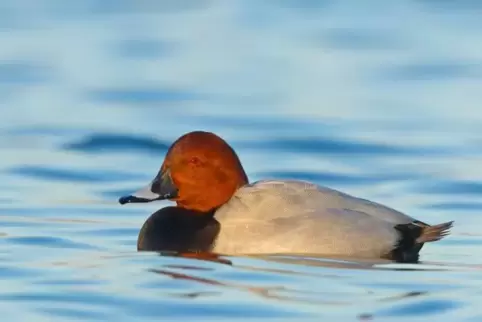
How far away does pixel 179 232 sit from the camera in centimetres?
893

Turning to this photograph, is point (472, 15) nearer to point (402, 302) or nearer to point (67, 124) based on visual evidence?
point (67, 124)

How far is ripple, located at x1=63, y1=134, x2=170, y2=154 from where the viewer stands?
41.4 feet

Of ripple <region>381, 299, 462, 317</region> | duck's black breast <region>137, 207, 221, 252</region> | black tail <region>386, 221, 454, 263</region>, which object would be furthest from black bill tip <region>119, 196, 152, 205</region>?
ripple <region>381, 299, 462, 317</region>

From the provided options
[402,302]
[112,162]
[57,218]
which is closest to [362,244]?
[402,302]

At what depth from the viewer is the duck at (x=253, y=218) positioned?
8727 mm

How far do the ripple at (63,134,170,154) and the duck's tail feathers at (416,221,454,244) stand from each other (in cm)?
398

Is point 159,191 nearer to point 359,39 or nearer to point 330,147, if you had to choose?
point 330,147

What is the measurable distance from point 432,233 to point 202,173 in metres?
1.30

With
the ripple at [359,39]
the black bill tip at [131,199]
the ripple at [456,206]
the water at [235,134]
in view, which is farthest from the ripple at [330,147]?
the ripple at [359,39]

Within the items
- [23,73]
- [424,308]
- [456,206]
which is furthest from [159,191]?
[23,73]

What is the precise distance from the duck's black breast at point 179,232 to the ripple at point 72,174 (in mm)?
2483

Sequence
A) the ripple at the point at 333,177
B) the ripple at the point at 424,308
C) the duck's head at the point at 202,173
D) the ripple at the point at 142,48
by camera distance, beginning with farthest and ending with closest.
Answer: the ripple at the point at 142,48, the ripple at the point at 333,177, the duck's head at the point at 202,173, the ripple at the point at 424,308

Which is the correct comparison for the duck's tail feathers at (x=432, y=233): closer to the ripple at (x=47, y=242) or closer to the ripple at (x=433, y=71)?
the ripple at (x=47, y=242)

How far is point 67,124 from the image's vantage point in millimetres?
13477
